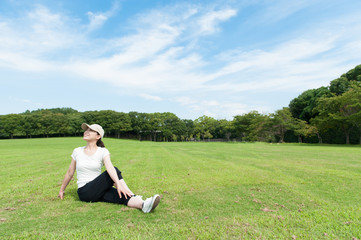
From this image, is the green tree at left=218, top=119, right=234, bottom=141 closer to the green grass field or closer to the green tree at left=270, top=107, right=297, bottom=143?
the green tree at left=270, top=107, right=297, bottom=143

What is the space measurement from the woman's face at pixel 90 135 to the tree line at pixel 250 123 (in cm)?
3893

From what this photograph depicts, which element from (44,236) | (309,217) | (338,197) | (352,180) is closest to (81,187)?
(44,236)

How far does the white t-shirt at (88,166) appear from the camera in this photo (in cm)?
448

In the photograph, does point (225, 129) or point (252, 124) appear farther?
point (225, 129)

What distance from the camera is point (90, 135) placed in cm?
460

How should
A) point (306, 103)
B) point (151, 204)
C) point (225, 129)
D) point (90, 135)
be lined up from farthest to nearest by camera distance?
point (225, 129) < point (306, 103) < point (90, 135) < point (151, 204)

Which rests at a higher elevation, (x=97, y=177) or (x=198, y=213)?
(x=97, y=177)

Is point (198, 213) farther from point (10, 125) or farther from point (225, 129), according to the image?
point (10, 125)

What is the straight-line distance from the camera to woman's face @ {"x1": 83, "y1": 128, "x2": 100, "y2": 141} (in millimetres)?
4570

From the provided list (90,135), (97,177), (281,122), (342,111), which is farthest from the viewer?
(281,122)

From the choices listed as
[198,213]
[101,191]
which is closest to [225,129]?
[198,213]

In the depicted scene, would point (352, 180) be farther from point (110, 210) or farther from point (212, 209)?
point (110, 210)

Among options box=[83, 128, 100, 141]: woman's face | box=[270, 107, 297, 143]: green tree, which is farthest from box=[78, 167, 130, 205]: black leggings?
box=[270, 107, 297, 143]: green tree

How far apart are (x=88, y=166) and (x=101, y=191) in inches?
Answer: 25.3
